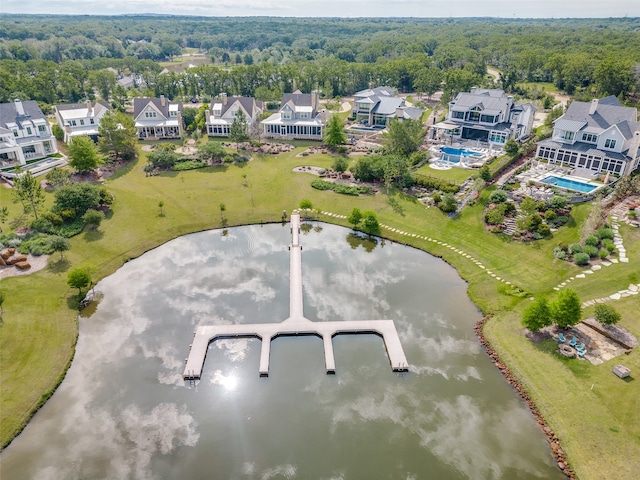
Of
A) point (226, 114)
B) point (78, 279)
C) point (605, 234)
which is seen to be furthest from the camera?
point (226, 114)

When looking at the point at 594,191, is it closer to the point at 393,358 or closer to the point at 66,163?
the point at 393,358

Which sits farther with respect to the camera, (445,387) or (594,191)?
(594,191)

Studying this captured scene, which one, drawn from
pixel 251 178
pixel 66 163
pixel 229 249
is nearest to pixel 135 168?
pixel 66 163

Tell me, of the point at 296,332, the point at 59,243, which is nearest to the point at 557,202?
the point at 296,332

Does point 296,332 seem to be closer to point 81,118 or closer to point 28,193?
point 28,193

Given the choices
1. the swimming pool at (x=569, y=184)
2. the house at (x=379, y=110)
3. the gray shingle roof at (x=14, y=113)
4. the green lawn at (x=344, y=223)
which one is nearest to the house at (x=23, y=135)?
the gray shingle roof at (x=14, y=113)

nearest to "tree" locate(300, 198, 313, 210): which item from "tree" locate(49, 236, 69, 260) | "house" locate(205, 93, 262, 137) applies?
"tree" locate(49, 236, 69, 260)
